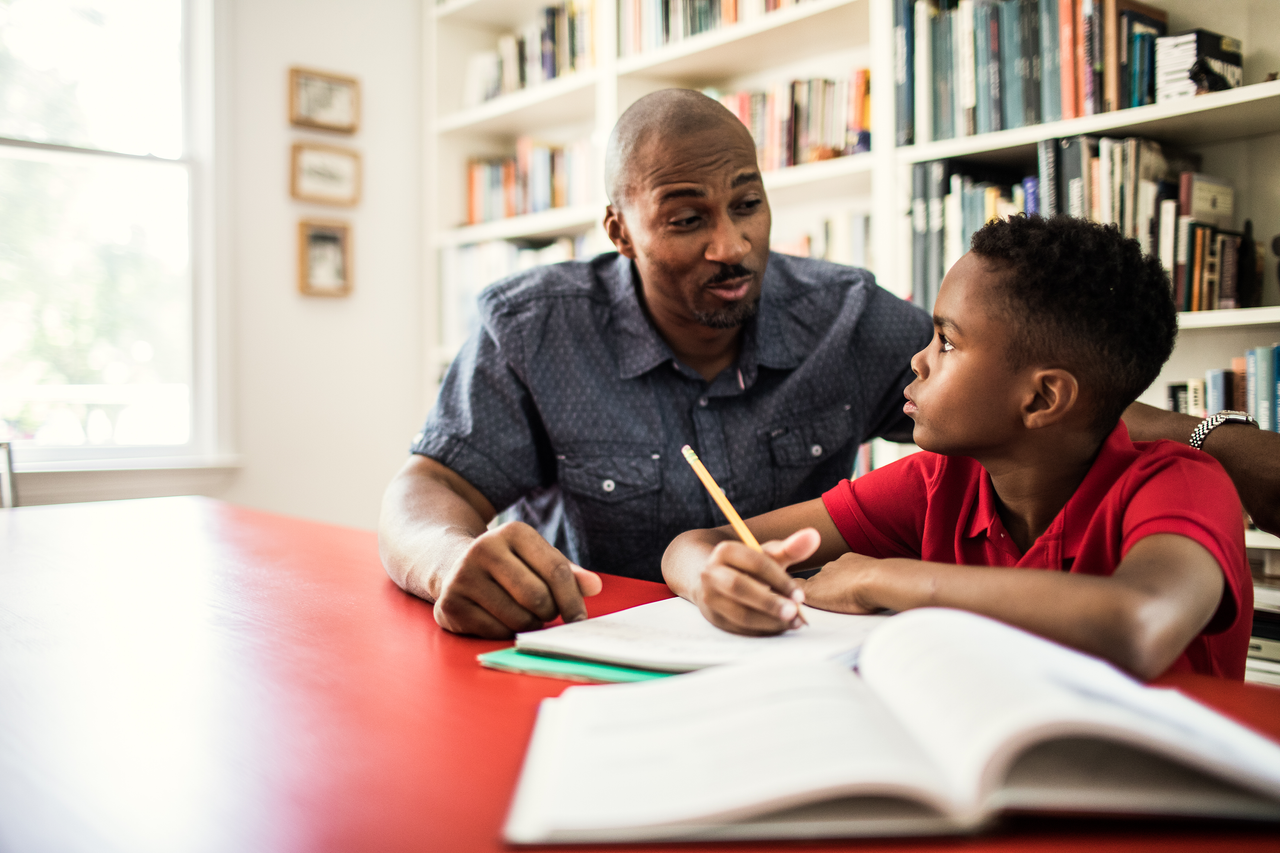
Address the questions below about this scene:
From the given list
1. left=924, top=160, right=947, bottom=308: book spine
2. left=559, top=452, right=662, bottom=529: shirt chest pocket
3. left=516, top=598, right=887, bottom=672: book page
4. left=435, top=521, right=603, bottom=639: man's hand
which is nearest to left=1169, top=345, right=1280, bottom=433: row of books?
left=924, top=160, right=947, bottom=308: book spine

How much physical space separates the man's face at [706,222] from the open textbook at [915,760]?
911 mm

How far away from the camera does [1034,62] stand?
6.38 ft

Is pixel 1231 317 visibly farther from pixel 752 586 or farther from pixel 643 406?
pixel 752 586

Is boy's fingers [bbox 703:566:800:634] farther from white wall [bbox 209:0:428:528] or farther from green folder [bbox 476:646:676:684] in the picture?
white wall [bbox 209:0:428:528]

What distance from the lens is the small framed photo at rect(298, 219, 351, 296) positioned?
→ 3326mm

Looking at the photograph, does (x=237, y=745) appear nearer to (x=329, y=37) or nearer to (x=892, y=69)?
(x=892, y=69)

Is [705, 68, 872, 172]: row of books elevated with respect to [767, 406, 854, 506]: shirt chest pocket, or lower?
elevated

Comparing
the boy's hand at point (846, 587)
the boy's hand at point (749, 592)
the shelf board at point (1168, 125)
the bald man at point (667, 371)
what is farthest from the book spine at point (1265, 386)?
the boy's hand at point (749, 592)

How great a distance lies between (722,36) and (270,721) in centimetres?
237

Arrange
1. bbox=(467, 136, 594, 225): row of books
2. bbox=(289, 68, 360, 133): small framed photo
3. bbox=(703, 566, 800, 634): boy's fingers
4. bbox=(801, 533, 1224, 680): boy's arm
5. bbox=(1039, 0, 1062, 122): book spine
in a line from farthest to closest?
bbox=(289, 68, 360, 133): small framed photo < bbox=(467, 136, 594, 225): row of books < bbox=(1039, 0, 1062, 122): book spine < bbox=(703, 566, 800, 634): boy's fingers < bbox=(801, 533, 1224, 680): boy's arm

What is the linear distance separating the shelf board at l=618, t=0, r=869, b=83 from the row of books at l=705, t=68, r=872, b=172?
0.38 feet

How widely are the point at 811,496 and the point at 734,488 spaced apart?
15 centimetres

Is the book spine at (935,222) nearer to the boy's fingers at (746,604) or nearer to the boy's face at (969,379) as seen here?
the boy's face at (969,379)

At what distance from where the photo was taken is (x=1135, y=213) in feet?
5.97
